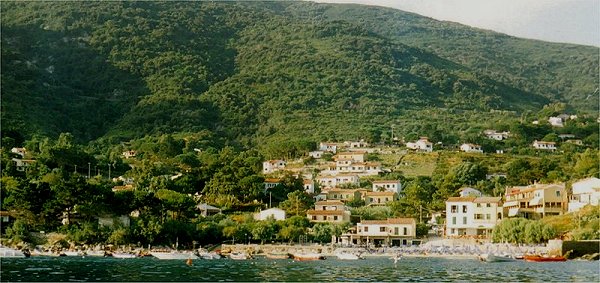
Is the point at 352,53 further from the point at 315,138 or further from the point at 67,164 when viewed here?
the point at 67,164

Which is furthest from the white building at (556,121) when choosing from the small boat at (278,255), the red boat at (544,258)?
the red boat at (544,258)

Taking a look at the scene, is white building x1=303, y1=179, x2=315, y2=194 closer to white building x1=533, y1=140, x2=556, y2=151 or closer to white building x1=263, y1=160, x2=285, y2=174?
white building x1=263, y1=160, x2=285, y2=174

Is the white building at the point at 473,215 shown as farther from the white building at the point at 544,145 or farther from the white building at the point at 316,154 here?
the white building at the point at 544,145

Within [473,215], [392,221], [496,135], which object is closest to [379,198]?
[392,221]

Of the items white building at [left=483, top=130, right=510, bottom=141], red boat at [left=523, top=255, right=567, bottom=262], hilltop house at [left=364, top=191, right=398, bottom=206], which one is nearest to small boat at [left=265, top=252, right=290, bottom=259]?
red boat at [left=523, top=255, right=567, bottom=262]

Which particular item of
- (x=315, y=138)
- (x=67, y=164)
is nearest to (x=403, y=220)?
(x=67, y=164)
